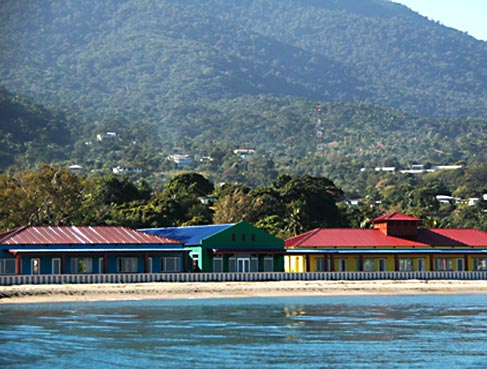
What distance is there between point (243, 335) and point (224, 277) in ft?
102

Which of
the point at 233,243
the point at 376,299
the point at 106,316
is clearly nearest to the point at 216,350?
the point at 106,316

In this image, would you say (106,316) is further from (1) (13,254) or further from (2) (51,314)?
(1) (13,254)

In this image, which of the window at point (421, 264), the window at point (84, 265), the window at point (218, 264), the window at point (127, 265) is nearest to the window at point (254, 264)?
the window at point (218, 264)

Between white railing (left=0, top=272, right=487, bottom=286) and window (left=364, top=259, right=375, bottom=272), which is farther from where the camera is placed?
window (left=364, top=259, right=375, bottom=272)

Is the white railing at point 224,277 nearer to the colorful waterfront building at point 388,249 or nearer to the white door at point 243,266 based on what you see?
the colorful waterfront building at point 388,249

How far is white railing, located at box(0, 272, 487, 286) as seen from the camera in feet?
226

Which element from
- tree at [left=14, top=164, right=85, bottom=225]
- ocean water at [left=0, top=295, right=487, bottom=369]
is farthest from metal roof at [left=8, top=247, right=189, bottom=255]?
tree at [left=14, top=164, right=85, bottom=225]

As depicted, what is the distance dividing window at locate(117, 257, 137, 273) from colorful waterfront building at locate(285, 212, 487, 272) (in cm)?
1196

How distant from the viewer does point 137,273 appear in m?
77.1

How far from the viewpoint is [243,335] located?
43750mm

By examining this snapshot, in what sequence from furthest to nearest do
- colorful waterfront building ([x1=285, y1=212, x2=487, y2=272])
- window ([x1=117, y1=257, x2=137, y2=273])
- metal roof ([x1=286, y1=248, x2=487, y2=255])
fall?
1. colorful waterfront building ([x1=285, y1=212, x2=487, y2=272])
2. metal roof ([x1=286, y1=248, x2=487, y2=255])
3. window ([x1=117, y1=257, x2=137, y2=273])

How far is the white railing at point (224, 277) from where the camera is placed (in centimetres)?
6894

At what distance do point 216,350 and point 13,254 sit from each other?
3891 centimetres

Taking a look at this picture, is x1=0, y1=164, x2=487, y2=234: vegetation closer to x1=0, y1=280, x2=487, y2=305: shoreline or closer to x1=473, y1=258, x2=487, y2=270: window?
x1=473, y1=258, x2=487, y2=270: window
